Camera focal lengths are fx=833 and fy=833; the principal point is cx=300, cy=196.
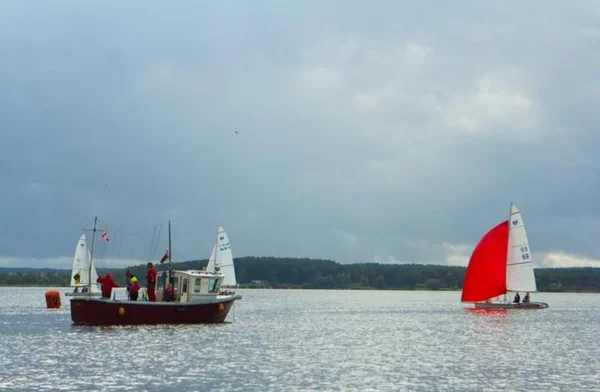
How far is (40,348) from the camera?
168 ft

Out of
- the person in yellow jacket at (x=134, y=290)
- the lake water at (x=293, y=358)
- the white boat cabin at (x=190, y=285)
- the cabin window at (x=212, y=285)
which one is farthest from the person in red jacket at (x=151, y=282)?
the cabin window at (x=212, y=285)

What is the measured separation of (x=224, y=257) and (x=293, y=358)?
4915 centimetres

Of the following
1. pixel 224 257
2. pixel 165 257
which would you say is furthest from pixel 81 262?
pixel 165 257

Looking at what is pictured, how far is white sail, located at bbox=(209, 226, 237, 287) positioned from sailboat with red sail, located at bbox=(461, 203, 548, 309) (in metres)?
27.9

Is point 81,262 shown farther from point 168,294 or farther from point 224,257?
point 168,294

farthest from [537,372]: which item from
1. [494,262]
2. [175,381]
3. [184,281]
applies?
[494,262]

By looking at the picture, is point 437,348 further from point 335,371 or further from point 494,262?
point 494,262

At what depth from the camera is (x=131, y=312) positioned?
58.8 metres

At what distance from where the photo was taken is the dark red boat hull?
193 ft

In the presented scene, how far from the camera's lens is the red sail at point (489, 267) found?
9831 centimetres

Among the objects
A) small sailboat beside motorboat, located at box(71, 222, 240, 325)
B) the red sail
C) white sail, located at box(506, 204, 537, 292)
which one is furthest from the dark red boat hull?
white sail, located at box(506, 204, 537, 292)

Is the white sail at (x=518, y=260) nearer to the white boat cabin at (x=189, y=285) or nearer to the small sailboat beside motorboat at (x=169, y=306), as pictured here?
the small sailboat beside motorboat at (x=169, y=306)

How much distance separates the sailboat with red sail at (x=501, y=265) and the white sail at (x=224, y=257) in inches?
1098

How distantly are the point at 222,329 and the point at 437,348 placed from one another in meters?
19.2
